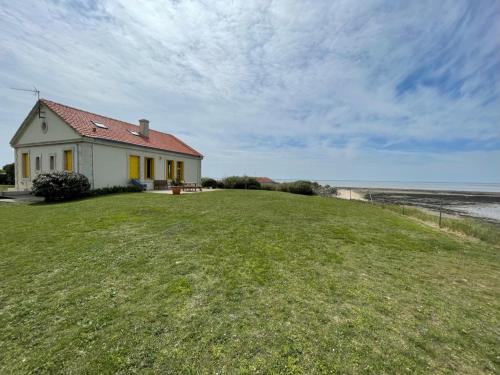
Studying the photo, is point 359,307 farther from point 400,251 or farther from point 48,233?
point 48,233

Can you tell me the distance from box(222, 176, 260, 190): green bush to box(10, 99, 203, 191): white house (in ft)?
21.2

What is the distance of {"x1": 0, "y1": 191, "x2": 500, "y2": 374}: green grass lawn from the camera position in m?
2.23

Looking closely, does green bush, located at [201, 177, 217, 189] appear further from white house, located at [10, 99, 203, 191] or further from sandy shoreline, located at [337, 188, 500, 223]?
sandy shoreline, located at [337, 188, 500, 223]

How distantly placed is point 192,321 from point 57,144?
57.4 feet

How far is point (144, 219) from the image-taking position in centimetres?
752

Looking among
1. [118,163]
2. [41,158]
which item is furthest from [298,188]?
[41,158]

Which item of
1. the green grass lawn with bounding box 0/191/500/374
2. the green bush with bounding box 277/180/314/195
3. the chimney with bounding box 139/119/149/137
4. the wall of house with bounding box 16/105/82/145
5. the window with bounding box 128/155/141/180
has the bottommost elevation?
the green grass lawn with bounding box 0/191/500/374

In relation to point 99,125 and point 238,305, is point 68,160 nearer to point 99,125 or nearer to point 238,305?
point 99,125

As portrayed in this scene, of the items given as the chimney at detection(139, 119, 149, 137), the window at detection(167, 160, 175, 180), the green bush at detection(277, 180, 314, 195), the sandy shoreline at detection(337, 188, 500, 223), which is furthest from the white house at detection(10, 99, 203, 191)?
the sandy shoreline at detection(337, 188, 500, 223)

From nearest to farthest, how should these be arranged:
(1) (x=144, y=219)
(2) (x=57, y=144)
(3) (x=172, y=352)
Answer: (3) (x=172, y=352)
(1) (x=144, y=219)
(2) (x=57, y=144)

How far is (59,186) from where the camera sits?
12.3 m

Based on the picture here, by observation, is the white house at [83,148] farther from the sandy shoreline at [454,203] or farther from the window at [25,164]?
the sandy shoreline at [454,203]

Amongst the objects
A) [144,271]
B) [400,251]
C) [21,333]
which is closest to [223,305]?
[144,271]

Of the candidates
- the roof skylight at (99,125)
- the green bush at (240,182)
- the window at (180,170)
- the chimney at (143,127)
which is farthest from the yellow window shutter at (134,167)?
the green bush at (240,182)
